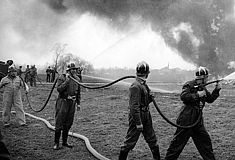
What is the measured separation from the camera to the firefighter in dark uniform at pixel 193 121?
5195 mm

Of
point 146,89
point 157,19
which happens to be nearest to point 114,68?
point 157,19

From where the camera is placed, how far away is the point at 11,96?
9.30 m

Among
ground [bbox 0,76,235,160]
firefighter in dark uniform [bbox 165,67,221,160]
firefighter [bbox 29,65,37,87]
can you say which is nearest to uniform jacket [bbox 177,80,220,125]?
firefighter in dark uniform [bbox 165,67,221,160]

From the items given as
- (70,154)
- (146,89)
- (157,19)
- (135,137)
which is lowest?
(70,154)

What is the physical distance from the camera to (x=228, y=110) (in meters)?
10.7

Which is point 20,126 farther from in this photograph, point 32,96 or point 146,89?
point 32,96

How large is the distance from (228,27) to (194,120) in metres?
29.6

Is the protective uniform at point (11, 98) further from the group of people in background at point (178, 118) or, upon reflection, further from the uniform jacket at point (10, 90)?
the group of people in background at point (178, 118)

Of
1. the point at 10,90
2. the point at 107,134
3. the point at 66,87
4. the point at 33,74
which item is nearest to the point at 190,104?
the point at 66,87

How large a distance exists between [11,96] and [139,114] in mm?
5726

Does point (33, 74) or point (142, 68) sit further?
point (33, 74)

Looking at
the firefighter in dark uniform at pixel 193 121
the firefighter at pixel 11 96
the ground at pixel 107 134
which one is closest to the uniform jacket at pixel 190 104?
the firefighter in dark uniform at pixel 193 121

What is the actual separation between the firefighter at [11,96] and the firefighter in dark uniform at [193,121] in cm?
542

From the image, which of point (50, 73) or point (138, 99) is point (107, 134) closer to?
point (138, 99)
